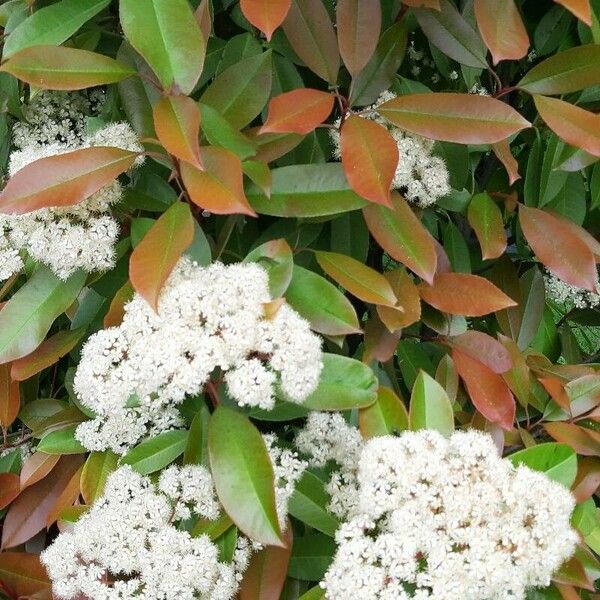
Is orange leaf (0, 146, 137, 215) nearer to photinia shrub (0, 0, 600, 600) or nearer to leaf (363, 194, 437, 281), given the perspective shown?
photinia shrub (0, 0, 600, 600)

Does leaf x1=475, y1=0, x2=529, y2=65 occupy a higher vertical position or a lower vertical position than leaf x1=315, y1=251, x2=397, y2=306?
higher

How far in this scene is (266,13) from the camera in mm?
927

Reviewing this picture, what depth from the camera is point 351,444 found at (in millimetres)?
1168

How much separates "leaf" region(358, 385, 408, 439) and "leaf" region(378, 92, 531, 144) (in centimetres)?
39

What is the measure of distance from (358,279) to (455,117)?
270 millimetres

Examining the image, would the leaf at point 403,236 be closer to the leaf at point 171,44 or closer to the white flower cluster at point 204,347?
the white flower cluster at point 204,347

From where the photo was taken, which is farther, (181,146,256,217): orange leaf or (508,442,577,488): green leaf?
(508,442,577,488): green leaf

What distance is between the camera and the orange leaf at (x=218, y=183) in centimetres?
93

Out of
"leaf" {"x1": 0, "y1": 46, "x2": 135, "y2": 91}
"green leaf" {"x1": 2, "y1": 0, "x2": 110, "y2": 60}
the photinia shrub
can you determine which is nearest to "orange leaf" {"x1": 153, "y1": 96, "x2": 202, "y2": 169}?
the photinia shrub

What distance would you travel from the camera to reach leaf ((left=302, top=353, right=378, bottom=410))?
40.9 inches

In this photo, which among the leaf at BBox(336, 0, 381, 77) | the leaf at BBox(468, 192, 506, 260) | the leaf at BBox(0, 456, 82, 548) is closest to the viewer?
the leaf at BBox(336, 0, 381, 77)

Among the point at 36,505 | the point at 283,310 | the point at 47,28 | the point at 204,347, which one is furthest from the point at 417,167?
the point at 36,505

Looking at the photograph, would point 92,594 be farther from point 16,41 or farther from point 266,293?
point 16,41

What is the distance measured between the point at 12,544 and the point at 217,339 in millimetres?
675
